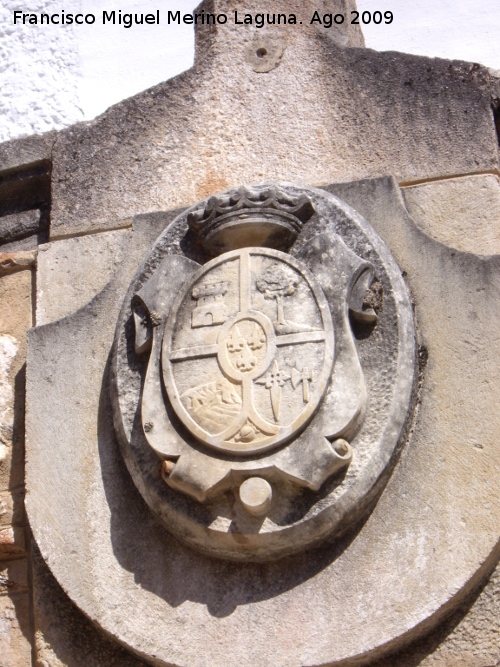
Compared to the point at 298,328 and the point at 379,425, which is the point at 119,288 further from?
the point at 379,425

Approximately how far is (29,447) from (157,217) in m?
0.68

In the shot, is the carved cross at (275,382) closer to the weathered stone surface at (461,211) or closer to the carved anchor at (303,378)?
the carved anchor at (303,378)

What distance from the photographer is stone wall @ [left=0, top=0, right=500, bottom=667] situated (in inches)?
95.0

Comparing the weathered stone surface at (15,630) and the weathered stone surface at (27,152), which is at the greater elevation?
the weathered stone surface at (27,152)

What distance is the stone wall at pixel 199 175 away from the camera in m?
2.41

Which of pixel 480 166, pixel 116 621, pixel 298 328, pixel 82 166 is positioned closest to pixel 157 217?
pixel 82 166

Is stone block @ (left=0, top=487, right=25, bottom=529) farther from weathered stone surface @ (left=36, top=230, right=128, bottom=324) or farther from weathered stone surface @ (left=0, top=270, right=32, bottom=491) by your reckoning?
weathered stone surface @ (left=36, top=230, right=128, bottom=324)

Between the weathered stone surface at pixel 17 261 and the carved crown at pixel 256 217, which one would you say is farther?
the weathered stone surface at pixel 17 261

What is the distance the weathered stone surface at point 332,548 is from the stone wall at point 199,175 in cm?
2

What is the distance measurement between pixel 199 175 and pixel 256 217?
1.57ft

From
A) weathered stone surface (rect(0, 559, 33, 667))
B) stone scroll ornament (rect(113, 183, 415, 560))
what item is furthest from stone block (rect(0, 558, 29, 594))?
stone scroll ornament (rect(113, 183, 415, 560))

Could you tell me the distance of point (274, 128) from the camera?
287 centimetres

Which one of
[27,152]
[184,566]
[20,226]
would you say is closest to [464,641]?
[184,566]

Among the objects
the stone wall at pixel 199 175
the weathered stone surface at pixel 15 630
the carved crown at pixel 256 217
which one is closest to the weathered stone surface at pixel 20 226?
the stone wall at pixel 199 175
